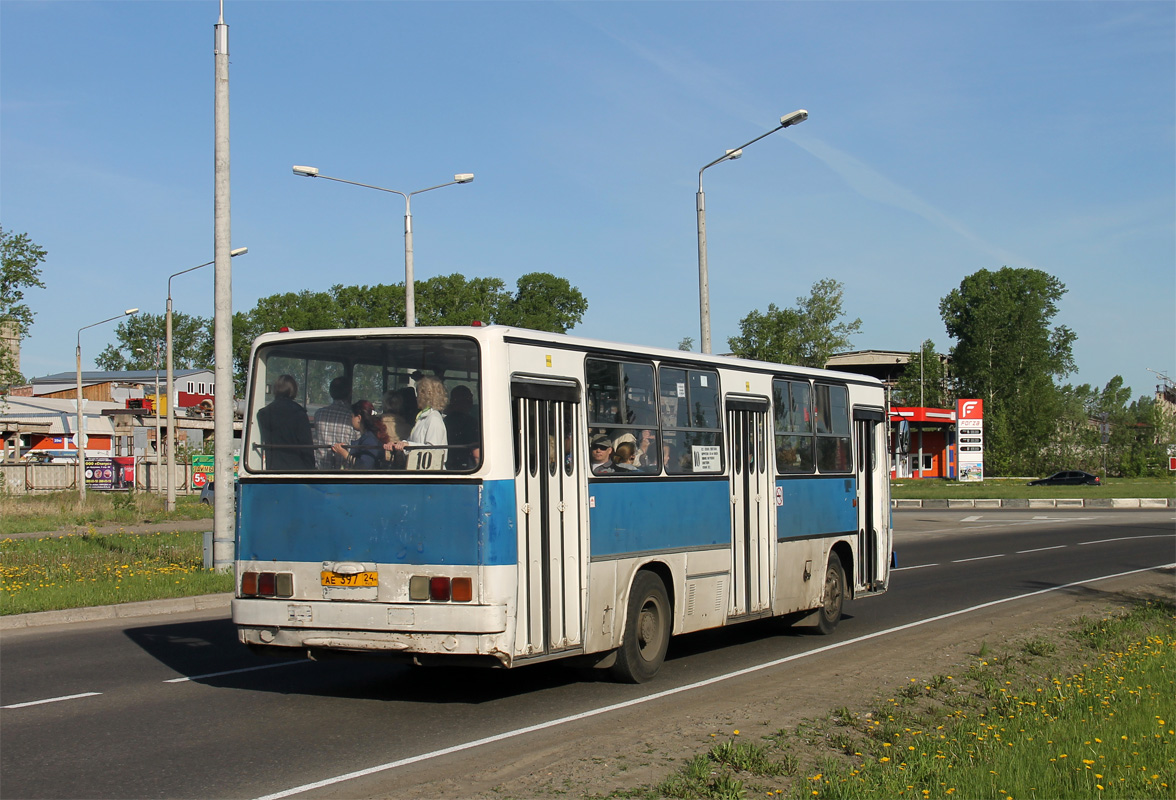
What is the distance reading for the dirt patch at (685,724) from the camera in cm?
679

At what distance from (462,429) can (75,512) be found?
30562 mm

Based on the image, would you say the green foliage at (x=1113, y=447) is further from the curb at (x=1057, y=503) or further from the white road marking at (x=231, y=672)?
the white road marking at (x=231, y=672)

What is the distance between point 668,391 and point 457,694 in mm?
3309

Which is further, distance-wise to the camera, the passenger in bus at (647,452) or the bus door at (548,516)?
the passenger in bus at (647,452)

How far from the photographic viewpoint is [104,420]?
264 feet

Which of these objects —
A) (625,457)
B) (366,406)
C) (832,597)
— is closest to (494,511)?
(366,406)

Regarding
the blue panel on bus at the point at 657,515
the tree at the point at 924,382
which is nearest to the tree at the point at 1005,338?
the tree at the point at 924,382

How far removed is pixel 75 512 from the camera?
3566 centimetres

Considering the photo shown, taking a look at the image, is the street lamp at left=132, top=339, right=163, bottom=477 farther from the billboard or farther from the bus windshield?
the billboard

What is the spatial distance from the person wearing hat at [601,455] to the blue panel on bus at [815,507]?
10.6 feet

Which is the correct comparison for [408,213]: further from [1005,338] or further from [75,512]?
[1005,338]

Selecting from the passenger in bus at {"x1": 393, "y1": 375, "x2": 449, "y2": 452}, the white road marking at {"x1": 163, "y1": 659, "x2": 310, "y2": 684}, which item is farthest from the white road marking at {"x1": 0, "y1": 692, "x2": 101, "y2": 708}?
the passenger in bus at {"x1": 393, "y1": 375, "x2": 449, "y2": 452}

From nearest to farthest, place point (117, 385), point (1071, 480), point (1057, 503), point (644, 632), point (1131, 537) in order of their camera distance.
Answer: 1. point (644, 632)
2. point (1131, 537)
3. point (1057, 503)
4. point (1071, 480)
5. point (117, 385)

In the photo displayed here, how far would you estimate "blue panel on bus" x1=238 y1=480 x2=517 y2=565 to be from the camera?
28.3 feet
